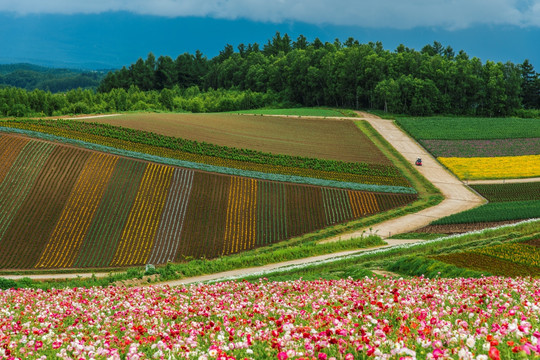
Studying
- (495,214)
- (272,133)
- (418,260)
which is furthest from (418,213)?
(272,133)

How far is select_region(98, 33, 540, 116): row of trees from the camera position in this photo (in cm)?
11538

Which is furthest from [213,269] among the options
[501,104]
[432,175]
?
[501,104]

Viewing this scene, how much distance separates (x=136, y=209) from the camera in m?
44.2

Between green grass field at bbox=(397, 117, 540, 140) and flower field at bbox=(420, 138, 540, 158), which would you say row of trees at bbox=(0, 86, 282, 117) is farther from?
flower field at bbox=(420, 138, 540, 158)

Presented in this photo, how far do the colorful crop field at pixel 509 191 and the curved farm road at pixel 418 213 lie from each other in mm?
1292

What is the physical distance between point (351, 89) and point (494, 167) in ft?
219

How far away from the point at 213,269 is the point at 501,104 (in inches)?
4048

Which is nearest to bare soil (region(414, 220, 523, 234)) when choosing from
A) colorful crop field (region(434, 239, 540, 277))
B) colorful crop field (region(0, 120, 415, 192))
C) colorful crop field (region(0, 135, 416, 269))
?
colorful crop field (region(0, 135, 416, 269))

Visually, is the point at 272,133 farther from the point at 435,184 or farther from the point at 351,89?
the point at 351,89

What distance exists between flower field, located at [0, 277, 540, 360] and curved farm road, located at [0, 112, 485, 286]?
16006mm

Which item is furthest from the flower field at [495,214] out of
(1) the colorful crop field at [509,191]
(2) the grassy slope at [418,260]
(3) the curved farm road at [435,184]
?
(2) the grassy slope at [418,260]

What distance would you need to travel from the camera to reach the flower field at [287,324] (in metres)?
7.54

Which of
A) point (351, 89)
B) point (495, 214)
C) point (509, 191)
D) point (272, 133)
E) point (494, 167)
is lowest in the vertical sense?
point (495, 214)

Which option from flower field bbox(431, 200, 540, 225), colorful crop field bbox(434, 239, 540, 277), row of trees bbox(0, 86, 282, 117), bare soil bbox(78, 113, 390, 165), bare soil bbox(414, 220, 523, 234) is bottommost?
bare soil bbox(414, 220, 523, 234)
